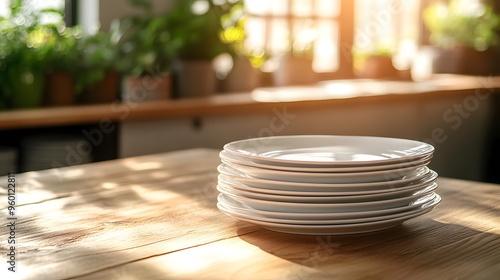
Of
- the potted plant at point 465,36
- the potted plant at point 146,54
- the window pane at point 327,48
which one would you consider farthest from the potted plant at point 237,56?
the potted plant at point 465,36

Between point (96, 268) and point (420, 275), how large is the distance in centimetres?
35

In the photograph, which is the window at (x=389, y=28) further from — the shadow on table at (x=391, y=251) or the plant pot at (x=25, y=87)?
the shadow on table at (x=391, y=251)

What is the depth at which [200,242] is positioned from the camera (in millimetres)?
955

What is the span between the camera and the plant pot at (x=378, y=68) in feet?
15.8

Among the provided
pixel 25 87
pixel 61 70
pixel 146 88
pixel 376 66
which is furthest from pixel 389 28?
pixel 25 87

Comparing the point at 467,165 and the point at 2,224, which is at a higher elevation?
the point at 2,224

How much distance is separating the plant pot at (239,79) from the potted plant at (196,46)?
1.00ft

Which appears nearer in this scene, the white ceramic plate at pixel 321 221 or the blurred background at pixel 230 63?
the white ceramic plate at pixel 321 221

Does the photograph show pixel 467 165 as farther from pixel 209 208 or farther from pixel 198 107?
pixel 209 208

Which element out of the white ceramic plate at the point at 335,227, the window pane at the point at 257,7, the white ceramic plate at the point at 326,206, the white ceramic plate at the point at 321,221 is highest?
the window pane at the point at 257,7

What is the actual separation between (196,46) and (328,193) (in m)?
2.63

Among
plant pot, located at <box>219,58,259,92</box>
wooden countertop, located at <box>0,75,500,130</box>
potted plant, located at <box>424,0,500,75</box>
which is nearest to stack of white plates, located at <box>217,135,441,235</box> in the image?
wooden countertop, located at <box>0,75,500,130</box>

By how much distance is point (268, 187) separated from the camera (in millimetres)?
956

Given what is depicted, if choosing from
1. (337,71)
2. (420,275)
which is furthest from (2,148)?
(337,71)
